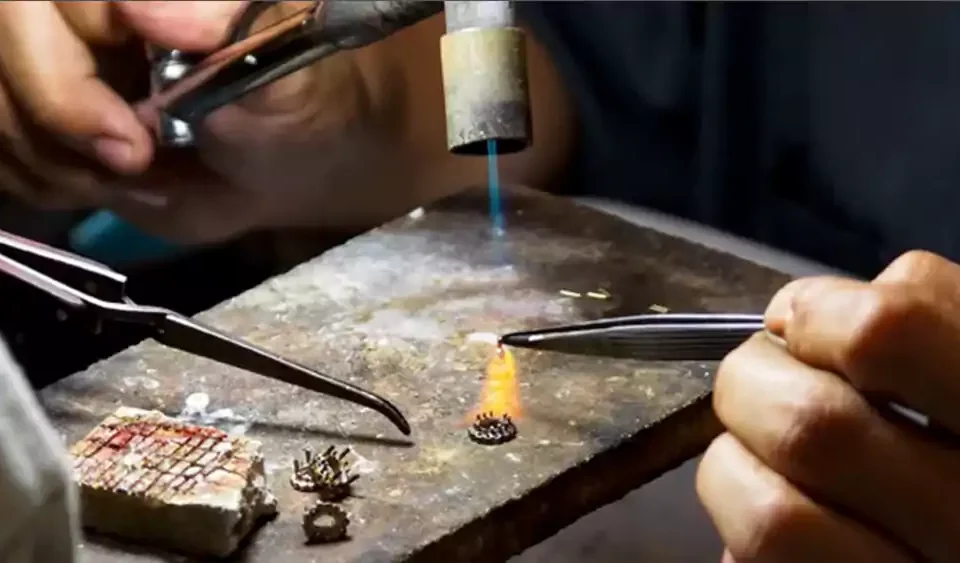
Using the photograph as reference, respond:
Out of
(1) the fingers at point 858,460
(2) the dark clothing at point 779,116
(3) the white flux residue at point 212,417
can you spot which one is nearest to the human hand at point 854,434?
(1) the fingers at point 858,460

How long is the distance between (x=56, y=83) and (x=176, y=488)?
397mm

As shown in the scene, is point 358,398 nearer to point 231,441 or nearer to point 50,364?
point 231,441

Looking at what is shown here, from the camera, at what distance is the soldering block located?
21.0 inches

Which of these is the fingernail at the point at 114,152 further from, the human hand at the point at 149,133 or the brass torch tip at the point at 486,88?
the brass torch tip at the point at 486,88

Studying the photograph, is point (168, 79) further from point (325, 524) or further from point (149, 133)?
point (325, 524)

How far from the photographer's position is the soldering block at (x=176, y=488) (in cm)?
53

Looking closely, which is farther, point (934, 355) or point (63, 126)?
point (63, 126)

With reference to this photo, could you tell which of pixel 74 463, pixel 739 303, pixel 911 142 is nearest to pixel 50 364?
pixel 74 463

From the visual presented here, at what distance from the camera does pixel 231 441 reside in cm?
57

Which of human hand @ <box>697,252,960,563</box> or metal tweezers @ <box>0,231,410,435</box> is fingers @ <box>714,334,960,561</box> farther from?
metal tweezers @ <box>0,231,410,435</box>

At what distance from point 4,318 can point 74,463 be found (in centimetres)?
16

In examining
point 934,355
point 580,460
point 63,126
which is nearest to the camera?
point 934,355

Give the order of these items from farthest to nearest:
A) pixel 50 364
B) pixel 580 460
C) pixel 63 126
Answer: pixel 63 126, pixel 50 364, pixel 580 460

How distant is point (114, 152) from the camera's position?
86cm
